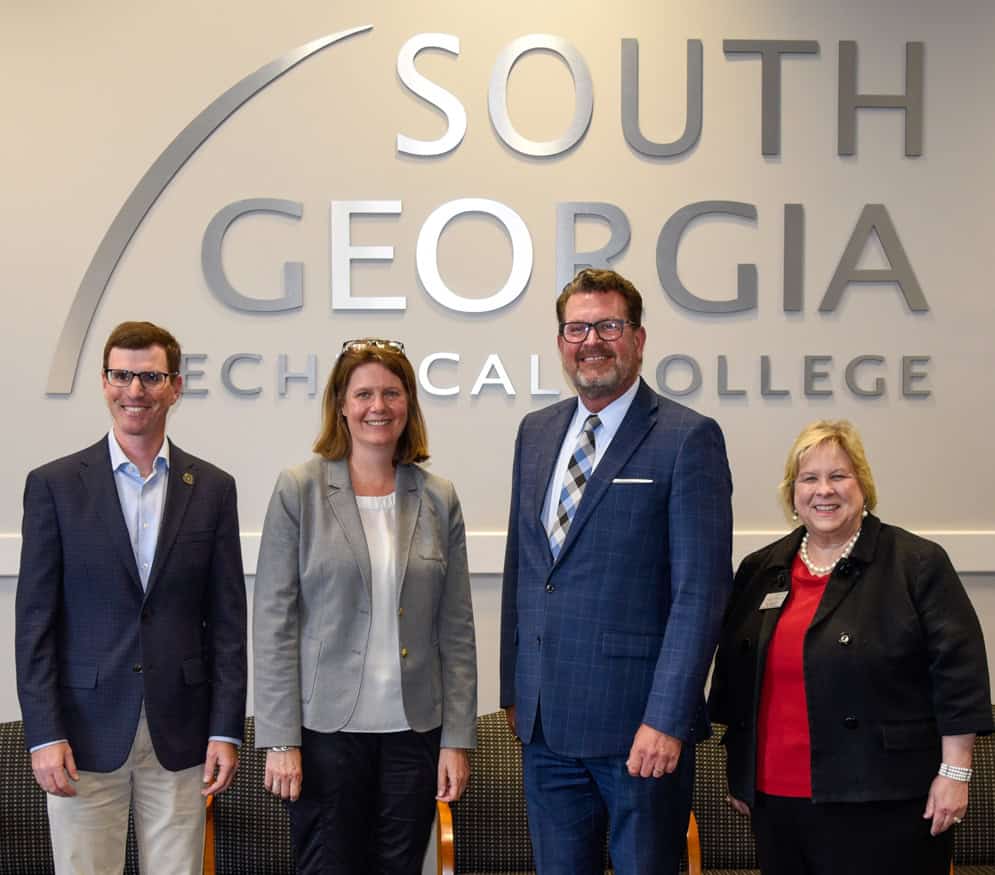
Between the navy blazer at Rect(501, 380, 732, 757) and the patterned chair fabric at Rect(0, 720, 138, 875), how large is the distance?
5.79 feet

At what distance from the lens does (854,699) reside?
7.56 feet

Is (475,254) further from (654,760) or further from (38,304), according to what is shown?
(654,760)

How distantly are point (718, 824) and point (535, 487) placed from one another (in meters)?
1.60

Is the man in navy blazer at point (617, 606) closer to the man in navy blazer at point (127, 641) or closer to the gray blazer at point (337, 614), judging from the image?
the gray blazer at point (337, 614)

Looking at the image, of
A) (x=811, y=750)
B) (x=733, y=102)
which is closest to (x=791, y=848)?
(x=811, y=750)

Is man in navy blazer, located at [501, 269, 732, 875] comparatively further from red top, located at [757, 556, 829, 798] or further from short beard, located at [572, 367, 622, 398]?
red top, located at [757, 556, 829, 798]

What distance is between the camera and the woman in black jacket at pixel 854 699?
2.29 meters

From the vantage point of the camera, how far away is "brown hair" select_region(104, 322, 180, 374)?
2.45m

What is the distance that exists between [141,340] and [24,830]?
1.81 metres

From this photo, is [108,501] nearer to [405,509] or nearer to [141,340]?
[141,340]

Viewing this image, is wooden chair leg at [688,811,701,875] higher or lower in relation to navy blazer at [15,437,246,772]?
lower

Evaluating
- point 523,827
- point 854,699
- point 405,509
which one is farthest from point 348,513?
point 523,827

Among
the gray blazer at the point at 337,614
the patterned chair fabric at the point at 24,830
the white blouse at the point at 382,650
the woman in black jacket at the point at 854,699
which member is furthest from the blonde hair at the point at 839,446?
the patterned chair fabric at the point at 24,830

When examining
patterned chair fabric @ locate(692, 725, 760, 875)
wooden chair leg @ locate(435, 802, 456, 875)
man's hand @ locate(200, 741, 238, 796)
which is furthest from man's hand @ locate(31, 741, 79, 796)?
patterned chair fabric @ locate(692, 725, 760, 875)
